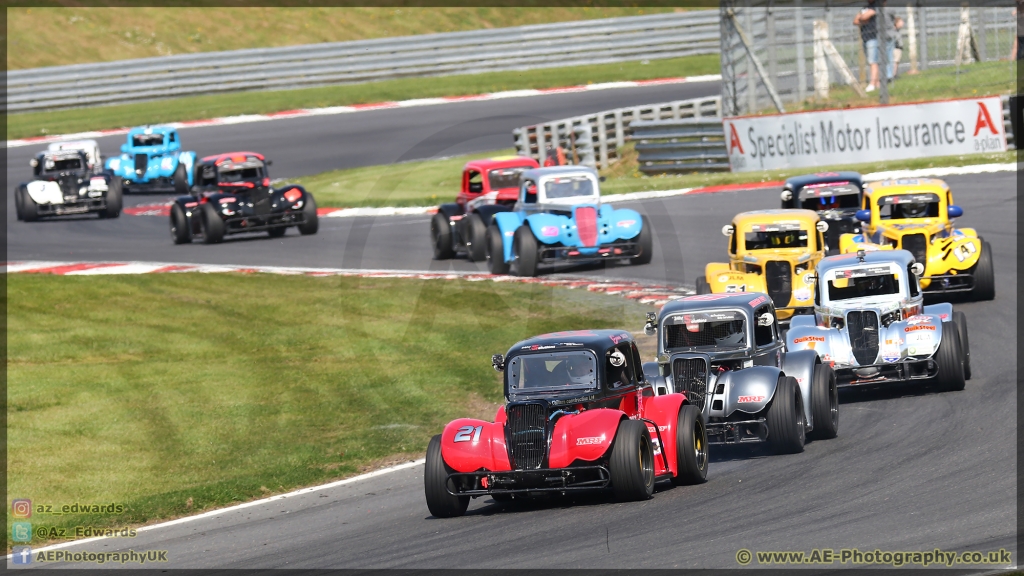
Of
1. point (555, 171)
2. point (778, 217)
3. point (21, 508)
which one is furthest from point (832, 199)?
point (21, 508)

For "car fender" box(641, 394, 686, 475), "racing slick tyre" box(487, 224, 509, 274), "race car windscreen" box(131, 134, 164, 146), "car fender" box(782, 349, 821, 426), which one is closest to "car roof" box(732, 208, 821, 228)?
"racing slick tyre" box(487, 224, 509, 274)

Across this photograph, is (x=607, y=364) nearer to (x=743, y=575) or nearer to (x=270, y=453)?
(x=743, y=575)

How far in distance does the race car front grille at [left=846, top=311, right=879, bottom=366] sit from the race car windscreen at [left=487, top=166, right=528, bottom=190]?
10899 mm

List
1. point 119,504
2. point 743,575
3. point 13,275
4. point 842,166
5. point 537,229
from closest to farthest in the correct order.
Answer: point 743,575
point 119,504
point 537,229
point 13,275
point 842,166

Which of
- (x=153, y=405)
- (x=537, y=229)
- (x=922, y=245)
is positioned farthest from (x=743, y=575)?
(x=537, y=229)

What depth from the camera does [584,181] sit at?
21859 millimetres

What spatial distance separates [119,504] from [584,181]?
1149 centimetres

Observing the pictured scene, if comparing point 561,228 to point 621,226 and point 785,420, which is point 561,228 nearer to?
point 621,226

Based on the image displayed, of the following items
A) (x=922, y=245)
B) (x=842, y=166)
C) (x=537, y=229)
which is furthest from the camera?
(x=842, y=166)

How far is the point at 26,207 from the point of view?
30.3m

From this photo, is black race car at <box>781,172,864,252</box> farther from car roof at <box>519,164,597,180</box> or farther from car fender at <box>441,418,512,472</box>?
car fender at <box>441,418,512,472</box>

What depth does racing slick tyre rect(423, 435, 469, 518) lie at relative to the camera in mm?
10523

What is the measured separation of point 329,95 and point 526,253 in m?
25.0

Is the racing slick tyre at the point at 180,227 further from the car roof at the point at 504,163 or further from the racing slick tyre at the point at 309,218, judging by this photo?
the car roof at the point at 504,163
